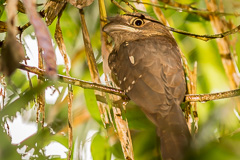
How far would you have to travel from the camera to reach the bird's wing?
2205 mm

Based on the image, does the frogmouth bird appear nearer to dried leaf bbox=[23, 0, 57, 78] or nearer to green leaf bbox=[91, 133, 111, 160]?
green leaf bbox=[91, 133, 111, 160]

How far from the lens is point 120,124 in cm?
206

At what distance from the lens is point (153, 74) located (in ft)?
7.66

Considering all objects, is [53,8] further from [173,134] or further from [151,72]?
[173,134]

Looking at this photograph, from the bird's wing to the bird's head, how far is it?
213 mm

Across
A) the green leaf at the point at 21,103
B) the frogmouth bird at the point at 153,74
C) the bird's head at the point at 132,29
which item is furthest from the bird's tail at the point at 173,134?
the bird's head at the point at 132,29

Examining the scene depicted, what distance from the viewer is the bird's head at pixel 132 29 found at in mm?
2918

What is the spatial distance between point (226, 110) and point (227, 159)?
126 millimetres

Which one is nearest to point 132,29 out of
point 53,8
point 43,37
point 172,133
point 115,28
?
point 115,28

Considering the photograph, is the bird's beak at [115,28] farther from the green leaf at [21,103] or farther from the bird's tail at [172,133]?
the green leaf at [21,103]

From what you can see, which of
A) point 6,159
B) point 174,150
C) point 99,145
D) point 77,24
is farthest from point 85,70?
point 6,159

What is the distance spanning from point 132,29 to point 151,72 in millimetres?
836

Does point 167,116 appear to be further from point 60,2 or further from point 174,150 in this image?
point 60,2

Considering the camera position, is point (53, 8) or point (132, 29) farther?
point (132, 29)
